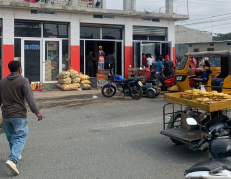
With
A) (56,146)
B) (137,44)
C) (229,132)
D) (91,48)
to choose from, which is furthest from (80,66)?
(229,132)

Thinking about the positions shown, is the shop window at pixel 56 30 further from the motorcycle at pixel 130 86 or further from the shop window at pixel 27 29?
the motorcycle at pixel 130 86

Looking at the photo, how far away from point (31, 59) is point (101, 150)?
1162 cm

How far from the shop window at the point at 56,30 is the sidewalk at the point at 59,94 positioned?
3.10 metres

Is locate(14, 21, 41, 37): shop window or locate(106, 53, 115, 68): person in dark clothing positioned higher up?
locate(14, 21, 41, 37): shop window

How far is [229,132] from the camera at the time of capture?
443cm

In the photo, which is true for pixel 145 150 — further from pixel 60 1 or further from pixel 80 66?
pixel 60 1

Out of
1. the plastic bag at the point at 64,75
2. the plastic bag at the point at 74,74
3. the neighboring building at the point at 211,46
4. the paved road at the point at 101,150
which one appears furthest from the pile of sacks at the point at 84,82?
the neighboring building at the point at 211,46

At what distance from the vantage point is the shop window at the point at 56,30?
17.5 m

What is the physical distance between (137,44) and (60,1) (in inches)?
214

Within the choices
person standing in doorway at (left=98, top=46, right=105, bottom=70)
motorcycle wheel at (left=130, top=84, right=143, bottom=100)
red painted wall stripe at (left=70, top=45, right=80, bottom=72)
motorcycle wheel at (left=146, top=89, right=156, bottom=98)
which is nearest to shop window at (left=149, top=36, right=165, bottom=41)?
person standing in doorway at (left=98, top=46, right=105, bottom=70)

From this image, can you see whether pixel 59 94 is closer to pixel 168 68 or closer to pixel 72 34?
pixel 72 34

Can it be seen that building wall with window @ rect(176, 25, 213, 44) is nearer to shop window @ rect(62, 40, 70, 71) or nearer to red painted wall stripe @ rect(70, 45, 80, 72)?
red painted wall stripe @ rect(70, 45, 80, 72)

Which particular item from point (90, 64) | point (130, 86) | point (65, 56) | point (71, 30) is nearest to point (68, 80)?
point (65, 56)

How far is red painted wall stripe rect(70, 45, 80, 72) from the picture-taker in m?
18.0
